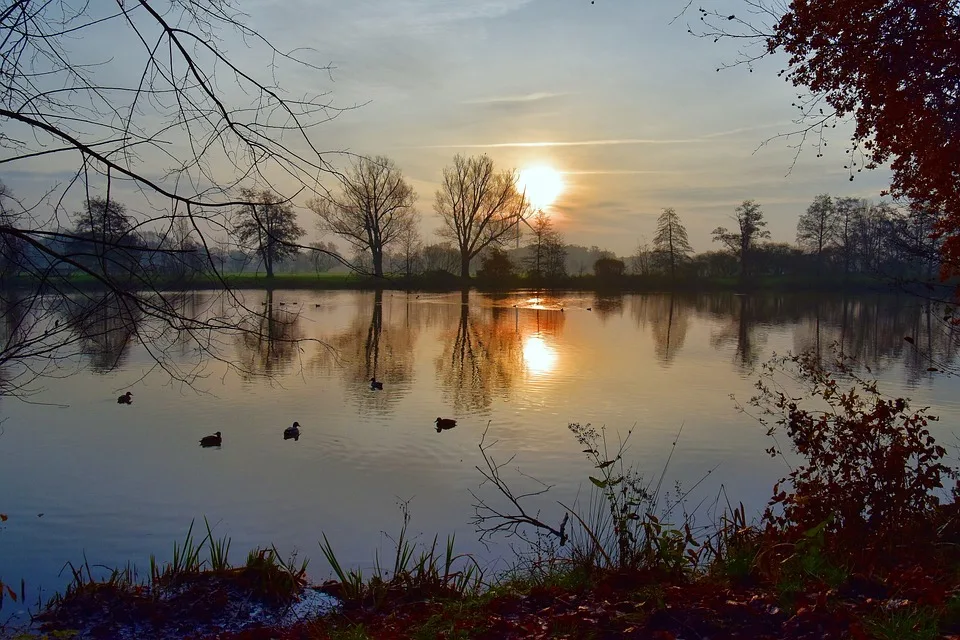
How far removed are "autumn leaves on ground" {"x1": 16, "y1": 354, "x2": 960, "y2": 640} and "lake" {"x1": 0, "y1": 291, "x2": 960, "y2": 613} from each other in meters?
0.66

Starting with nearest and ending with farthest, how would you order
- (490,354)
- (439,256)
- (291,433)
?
(291,433), (490,354), (439,256)

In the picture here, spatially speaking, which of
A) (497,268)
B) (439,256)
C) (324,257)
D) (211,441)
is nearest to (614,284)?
(497,268)

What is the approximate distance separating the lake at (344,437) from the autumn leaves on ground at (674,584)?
66 cm

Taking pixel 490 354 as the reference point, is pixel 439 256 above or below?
above

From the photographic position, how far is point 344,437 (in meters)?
10.2

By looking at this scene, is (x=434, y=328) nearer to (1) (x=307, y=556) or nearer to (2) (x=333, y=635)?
(1) (x=307, y=556)

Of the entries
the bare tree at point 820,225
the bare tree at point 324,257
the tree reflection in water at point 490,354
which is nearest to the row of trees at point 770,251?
the bare tree at point 820,225

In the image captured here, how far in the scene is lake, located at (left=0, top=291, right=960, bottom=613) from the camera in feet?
22.1

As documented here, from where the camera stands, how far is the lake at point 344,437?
673 cm

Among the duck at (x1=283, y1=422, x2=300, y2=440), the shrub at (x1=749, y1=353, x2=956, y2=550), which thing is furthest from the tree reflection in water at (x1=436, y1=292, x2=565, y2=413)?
the shrub at (x1=749, y1=353, x2=956, y2=550)

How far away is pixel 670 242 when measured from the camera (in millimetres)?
66750

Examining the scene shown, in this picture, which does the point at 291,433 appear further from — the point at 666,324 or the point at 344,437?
the point at 666,324

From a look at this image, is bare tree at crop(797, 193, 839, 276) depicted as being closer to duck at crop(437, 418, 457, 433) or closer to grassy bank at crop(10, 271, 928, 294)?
grassy bank at crop(10, 271, 928, 294)

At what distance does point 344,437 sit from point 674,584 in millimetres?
6546
